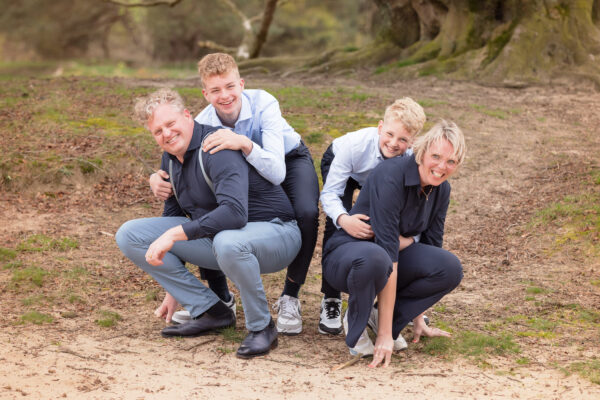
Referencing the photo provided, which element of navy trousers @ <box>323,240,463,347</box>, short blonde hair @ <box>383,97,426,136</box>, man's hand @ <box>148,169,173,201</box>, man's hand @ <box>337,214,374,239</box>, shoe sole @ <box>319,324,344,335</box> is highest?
short blonde hair @ <box>383,97,426,136</box>

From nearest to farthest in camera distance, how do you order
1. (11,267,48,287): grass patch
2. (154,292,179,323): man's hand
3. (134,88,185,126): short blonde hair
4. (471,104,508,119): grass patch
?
(134,88,185,126): short blonde hair, (154,292,179,323): man's hand, (11,267,48,287): grass patch, (471,104,508,119): grass patch

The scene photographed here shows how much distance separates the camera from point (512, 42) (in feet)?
34.4

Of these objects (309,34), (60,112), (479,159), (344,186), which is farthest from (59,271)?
(309,34)

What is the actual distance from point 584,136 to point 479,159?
156 cm

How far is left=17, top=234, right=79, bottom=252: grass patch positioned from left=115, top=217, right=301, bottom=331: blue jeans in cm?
171

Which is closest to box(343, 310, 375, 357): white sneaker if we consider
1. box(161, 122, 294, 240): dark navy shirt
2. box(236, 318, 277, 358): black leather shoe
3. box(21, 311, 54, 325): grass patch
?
box(236, 318, 277, 358): black leather shoe

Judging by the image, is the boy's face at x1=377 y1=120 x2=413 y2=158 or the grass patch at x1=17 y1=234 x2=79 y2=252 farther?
the grass patch at x1=17 y1=234 x2=79 y2=252

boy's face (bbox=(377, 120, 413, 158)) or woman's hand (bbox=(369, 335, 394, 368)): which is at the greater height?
boy's face (bbox=(377, 120, 413, 158))

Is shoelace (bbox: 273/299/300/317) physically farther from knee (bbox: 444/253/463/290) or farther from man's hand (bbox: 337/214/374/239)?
knee (bbox: 444/253/463/290)

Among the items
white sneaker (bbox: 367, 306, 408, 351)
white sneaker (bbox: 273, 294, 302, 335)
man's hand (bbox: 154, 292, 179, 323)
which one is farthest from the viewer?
man's hand (bbox: 154, 292, 179, 323)

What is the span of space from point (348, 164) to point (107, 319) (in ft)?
5.71

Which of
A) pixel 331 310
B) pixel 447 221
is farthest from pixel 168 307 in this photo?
pixel 447 221

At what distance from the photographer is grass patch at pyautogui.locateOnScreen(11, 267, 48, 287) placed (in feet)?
14.6

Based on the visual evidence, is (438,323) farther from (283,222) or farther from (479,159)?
(479,159)
